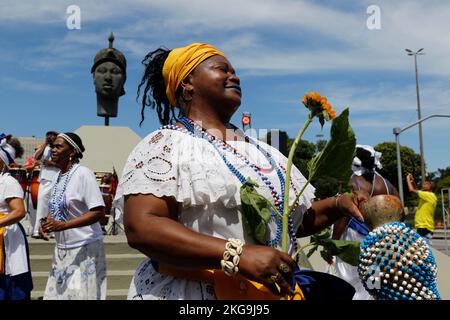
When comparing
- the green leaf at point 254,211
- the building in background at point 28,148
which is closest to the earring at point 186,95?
the green leaf at point 254,211

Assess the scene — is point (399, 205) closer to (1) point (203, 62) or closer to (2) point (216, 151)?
(2) point (216, 151)

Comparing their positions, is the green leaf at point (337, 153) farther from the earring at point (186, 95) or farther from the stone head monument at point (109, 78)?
the stone head monument at point (109, 78)

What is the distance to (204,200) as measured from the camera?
1.62 metres

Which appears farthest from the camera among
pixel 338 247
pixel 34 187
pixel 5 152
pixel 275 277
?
pixel 34 187

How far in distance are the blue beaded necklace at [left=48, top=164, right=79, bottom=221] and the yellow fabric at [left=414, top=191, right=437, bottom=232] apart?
784 cm

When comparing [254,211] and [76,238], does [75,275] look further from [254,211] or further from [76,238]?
[254,211]

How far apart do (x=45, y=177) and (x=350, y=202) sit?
6.43 meters

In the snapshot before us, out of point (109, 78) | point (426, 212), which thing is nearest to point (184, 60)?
point (426, 212)

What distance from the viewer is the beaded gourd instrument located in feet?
5.30

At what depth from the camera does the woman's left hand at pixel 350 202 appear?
6.04 feet

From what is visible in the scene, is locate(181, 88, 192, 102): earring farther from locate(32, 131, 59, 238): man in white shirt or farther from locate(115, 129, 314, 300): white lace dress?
locate(32, 131, 59, 238): man in white shirt

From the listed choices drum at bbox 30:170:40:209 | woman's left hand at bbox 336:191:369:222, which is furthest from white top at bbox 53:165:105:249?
drum at bbox 30:170:40:209
